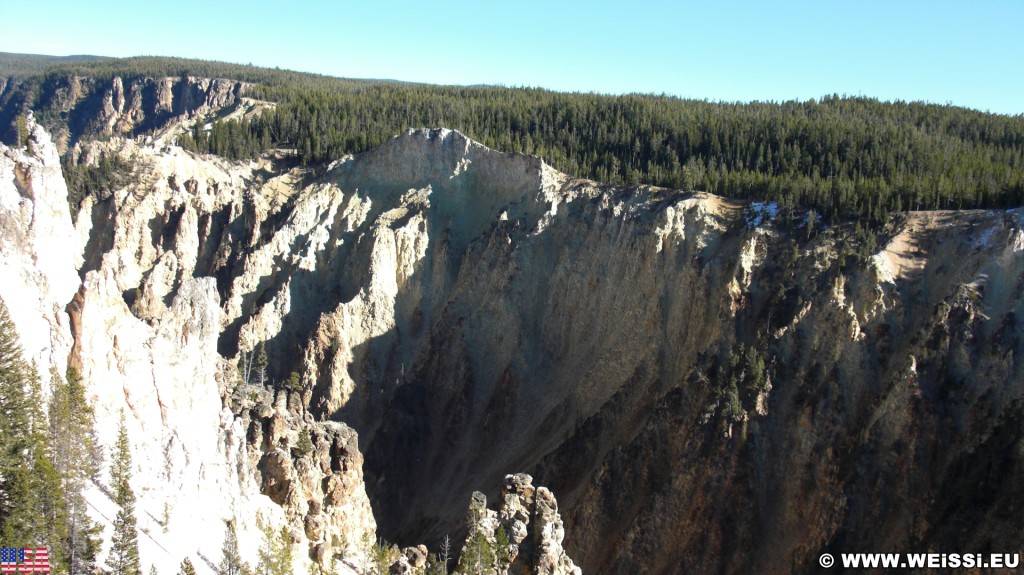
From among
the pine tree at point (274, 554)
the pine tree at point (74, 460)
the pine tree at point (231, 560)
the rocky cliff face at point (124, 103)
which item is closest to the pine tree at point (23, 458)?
the pine tree at point (74, 460)

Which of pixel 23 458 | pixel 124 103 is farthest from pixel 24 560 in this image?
pixel 124 103

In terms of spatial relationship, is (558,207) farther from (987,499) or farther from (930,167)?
(987,499)

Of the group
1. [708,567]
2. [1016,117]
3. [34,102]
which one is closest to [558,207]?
[708,567]

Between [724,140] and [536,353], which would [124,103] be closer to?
[724,140]

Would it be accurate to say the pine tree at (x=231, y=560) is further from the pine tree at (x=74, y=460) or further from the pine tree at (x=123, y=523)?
the pine tree at (x=74, y=460)

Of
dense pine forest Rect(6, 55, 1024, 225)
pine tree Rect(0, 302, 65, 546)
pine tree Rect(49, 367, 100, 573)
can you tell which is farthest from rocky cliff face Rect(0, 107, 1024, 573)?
dense pine forest Rect(6, 55, 1024, 225)

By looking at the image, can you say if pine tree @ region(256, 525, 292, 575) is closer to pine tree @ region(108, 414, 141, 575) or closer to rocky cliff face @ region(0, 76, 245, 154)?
pine tree @ region(108, 414, 141, 575)
